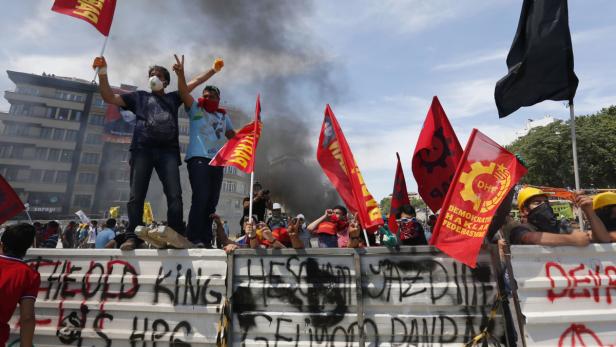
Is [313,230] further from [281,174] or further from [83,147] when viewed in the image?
[83,147]

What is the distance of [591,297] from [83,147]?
60925mm

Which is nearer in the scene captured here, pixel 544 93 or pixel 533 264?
pixel 533 264

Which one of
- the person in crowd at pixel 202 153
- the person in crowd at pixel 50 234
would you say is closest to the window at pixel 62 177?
the person in crowd at pixel 50 234

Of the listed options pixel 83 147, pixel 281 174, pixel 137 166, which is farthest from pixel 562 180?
pixel 83 147

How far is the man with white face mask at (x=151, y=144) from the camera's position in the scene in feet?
12.7

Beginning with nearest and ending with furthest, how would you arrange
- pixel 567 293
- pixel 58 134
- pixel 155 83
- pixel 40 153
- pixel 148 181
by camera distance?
Result: pixel 567 293 < pixel 148 181 < pixel 155 83 < pixel 40 153 < pixel 58 134

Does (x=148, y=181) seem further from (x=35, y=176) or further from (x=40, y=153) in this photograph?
(x=40, y=153)

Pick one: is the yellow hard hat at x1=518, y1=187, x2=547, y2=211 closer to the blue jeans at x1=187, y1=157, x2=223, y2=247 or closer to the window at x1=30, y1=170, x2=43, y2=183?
the blue jeans at x1=187, y1=157, x2=223, y2=247

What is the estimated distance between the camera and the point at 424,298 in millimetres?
2896

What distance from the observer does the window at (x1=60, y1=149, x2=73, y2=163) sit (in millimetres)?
51356

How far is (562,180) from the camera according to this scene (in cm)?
3594

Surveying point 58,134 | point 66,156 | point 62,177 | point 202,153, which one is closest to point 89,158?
point 66,156

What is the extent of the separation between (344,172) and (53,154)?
59.6 m

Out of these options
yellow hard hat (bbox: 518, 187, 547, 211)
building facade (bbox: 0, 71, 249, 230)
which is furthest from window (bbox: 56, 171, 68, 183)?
yellow hard hat (bbox: 518, 187, 547, 211)
